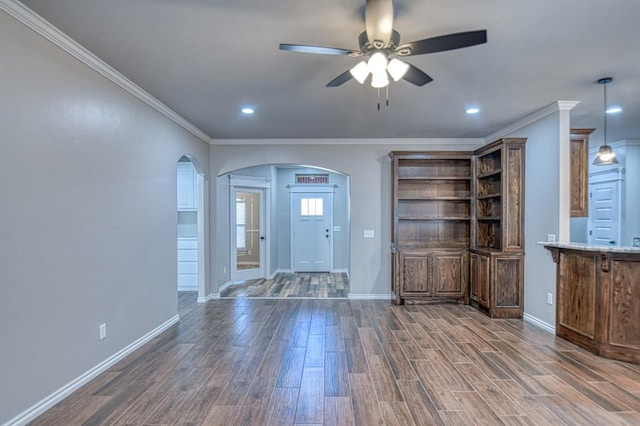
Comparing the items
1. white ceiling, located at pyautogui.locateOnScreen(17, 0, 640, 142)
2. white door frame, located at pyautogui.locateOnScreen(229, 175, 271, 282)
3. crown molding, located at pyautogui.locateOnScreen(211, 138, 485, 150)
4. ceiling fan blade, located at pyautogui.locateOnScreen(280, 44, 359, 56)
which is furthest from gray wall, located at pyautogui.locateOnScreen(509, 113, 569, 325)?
white door frame, located at pyautogui.locateOnScreen(229, 175, 271, 282)

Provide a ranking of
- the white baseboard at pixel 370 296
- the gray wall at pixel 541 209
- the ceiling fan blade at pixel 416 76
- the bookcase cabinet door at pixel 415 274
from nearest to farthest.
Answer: the ceiling fan blade at pixel 416 76, the gray wall at pixel 541 209, the bookcase cabinet door at pixel 415 274, the white baseboard at pixel 370 296

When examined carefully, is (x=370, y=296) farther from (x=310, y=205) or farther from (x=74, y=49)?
(x=74, y=49)

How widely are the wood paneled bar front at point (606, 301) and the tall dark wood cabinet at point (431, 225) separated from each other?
1.75 metres

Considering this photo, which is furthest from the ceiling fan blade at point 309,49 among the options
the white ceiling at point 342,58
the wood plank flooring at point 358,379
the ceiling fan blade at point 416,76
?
the wood plank flooring at point 358,379

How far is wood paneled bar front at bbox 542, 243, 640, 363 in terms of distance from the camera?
3.21 meters

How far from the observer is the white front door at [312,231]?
27.7 ft

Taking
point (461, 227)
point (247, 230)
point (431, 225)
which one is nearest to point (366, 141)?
point (431, 225)

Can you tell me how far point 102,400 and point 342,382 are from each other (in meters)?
1.82

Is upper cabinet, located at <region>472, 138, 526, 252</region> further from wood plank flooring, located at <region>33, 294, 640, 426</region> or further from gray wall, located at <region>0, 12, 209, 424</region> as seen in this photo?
gray wall, located at <region>0, 12, 209, 424</region>

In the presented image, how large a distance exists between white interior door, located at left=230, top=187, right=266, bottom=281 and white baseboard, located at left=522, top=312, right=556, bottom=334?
4.98 m

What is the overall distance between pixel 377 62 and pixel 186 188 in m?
5.05

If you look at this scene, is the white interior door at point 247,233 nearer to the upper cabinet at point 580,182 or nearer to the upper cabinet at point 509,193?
the upper cabinet at point 509,193

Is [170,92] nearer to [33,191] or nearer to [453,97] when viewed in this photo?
[33,191]

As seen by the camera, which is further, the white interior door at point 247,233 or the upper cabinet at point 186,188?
the white interior door at point 247,233
